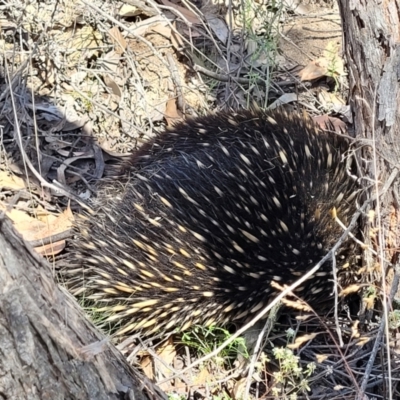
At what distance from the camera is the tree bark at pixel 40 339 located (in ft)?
4.29

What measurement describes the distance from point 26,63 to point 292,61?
158 centimetres

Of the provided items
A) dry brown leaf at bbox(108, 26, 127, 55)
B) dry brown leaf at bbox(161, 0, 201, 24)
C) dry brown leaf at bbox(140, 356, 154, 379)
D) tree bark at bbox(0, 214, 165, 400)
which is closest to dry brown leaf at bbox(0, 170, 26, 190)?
dry brown leaf at bbox(108, 26, 127, 55)

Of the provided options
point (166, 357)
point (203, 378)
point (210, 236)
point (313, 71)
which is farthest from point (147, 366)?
point (313, 71)

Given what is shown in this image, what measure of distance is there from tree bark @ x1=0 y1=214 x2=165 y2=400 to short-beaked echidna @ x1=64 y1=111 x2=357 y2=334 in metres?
1.06

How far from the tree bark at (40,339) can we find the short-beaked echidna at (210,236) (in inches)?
41.6

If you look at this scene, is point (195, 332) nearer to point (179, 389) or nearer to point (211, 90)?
point (179, 389)

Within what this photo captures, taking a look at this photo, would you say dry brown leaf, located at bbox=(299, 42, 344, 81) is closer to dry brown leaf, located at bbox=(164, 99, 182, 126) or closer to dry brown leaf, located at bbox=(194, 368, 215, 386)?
dry brown leaf, located at bbox=(164, 99, 182, 126)

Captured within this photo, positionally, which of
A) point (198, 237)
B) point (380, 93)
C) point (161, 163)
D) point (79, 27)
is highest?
point (79, 27)

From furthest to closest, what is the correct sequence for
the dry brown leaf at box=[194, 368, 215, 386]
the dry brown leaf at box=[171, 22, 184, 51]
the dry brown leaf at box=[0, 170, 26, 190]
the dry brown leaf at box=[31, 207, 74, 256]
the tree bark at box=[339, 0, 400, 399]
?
the dry brown leaf at box=[171, 22, 184, 51] < the dry brown leaf at box=[0, 170, 26, 190] < the dry brown leaf at box=[31, 207, 74, 256] < the dry brown leaf at box=[194, 368, 215, 386] < the tree bark at box=[339, 0, 400, 399]

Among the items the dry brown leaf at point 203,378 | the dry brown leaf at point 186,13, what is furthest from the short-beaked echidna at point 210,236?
the dry brown leaf at point 186,13

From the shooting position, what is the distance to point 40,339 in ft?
4.38

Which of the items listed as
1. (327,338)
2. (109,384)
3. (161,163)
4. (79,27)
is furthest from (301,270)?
(79,27)

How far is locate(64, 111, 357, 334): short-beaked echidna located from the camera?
2545 millimetres

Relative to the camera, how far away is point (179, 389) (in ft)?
8.14
